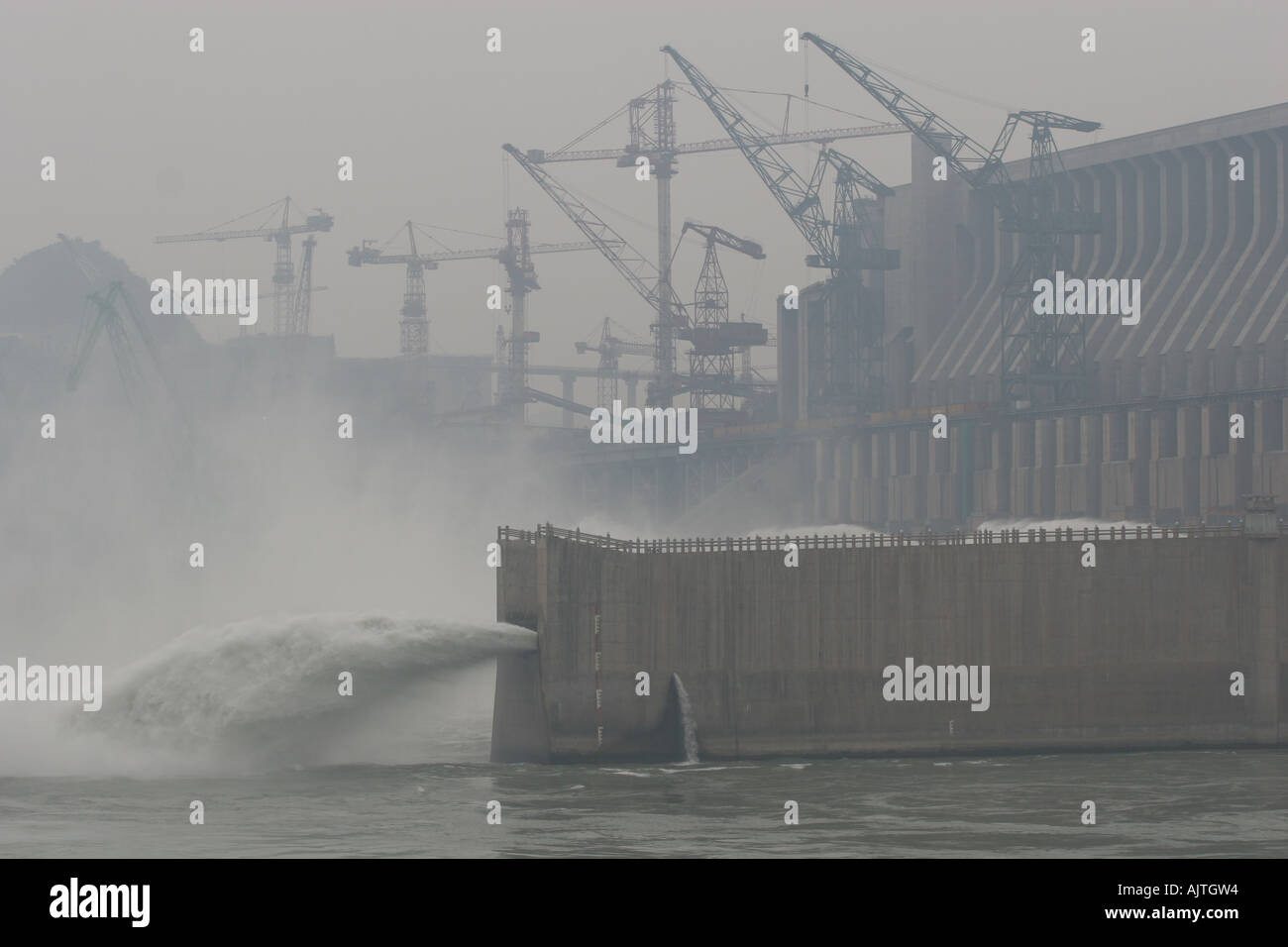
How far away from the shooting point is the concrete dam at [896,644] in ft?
207

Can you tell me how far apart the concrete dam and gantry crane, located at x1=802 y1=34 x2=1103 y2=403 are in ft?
236

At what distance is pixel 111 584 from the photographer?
540 ft

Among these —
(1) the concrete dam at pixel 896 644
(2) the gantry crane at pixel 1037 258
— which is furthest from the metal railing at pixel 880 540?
(2) the gantry crane at pixel 1037 258

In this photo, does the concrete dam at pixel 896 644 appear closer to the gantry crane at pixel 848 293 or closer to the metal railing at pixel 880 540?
the metal railing at pixel 880 540

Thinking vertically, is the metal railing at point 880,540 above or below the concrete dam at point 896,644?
above

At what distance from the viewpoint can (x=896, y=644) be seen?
213 ft

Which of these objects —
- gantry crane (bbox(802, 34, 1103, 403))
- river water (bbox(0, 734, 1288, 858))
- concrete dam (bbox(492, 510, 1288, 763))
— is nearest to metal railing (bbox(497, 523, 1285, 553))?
concrete dam (bbox(492, 510, 1288, 763))

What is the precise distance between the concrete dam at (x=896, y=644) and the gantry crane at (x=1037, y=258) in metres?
72.0

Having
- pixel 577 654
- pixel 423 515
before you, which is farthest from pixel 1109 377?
pixel 577 654

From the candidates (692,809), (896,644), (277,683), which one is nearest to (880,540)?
(896,644)

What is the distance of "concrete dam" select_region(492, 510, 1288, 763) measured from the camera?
63.0 m

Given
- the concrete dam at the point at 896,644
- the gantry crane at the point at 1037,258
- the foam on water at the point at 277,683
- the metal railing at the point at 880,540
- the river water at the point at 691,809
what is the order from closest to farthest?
the river water at the point at 691,809 < the foam on water at the point at 277,683 < the concrete dam at the point at 896,644 < the metal railing at the point at 880,540 < the gantry crane at the point at 1037,258

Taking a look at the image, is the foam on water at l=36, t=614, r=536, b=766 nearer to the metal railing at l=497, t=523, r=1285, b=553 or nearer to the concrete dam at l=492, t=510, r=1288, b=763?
the concrete dam at l=492, t=510, r=1288, b=763

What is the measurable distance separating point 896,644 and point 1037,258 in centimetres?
8080
